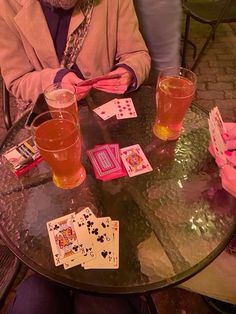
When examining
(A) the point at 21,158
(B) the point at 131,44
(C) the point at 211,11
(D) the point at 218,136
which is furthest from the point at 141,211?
(C) the point at 211,11

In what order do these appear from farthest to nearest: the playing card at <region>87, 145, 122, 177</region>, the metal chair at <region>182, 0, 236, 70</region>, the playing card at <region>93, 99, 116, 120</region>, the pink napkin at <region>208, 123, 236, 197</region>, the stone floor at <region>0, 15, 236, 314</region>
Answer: the stone floor at <region>0, 15, 236, 314</region> → the metal chair at <region>182, 0, 236, 70</region> → the playing card at <region>93, 99, 116, 120</region> → the playing card at <region>87, 145, 122, 177</region> → the pink napkin at <region>208, 123, 236, 197</region>

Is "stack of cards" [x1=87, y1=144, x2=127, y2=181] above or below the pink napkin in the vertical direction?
above

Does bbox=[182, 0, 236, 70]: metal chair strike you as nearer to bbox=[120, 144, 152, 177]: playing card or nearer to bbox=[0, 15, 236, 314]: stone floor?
bbox=[0, 15, 236, 314]: stone floor

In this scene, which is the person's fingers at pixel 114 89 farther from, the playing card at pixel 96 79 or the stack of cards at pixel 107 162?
the stack of cards at pixel 107 162

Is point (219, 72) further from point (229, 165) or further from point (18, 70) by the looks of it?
point (229, 165)

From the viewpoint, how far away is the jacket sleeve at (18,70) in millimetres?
1431

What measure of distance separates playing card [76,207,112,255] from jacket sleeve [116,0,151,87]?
70cm

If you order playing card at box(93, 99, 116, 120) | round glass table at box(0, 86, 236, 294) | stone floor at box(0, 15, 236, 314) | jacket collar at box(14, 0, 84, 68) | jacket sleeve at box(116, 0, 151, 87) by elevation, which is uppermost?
jacket collar at box(14, 0, 84, 68)

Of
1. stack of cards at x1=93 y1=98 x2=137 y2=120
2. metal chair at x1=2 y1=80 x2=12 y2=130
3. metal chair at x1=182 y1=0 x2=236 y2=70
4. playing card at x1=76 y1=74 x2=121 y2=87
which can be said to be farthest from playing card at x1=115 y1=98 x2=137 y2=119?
metal chair at x1=182 y1=0 x2=236 y2=70

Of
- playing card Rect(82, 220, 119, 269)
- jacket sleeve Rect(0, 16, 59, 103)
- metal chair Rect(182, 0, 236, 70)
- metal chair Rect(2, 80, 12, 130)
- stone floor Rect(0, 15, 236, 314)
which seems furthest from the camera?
stone floor Rect(0, 15, 236, 314)

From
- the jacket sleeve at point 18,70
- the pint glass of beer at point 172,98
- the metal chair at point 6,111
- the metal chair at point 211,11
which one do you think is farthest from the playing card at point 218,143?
the metal chair at point 211,11

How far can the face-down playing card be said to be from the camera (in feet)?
3.00

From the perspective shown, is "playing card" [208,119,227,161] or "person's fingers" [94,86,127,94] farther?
"person's fingers" [94,86,127,94]

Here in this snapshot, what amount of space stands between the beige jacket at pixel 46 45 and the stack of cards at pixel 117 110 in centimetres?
16
